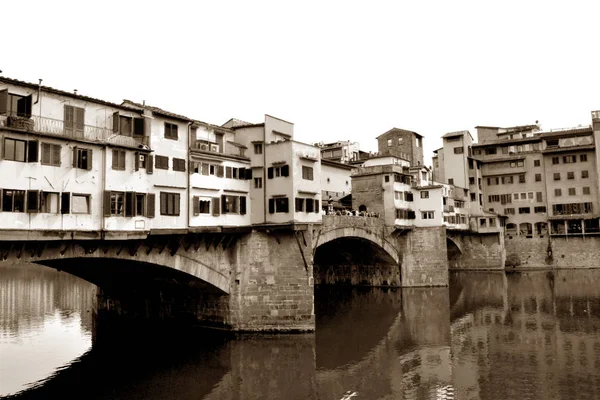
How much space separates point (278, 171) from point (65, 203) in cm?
1533

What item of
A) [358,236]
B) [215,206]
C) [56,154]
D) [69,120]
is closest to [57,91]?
[69,120]

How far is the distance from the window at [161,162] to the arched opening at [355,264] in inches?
1170

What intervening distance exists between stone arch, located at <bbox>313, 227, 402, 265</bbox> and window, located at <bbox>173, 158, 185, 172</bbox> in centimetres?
1718

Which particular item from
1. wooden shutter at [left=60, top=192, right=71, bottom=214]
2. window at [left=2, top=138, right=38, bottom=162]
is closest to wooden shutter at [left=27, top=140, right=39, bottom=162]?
window at [left=2, top=138, right=38, bottom=162]

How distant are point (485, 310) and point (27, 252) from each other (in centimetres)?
4094

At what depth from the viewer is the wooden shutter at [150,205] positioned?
2898 centimetres

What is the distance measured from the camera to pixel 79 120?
26547 millimetres

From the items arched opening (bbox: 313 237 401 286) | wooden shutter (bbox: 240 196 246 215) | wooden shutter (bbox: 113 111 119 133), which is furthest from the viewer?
arched opening (bbox: 313 237 401 286)

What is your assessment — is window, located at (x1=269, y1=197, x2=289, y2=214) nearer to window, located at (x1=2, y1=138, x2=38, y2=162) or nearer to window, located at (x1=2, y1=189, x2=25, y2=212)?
window, located at (x1=2, y1=138, x2=38, y2=162)

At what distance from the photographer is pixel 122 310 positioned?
40625mm

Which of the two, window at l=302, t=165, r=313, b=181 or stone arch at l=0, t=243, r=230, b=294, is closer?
stone arch at l=0, t=243, r=230, b=294

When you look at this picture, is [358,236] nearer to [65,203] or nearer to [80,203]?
[80,203]

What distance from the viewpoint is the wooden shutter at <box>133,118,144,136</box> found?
96.4 feet

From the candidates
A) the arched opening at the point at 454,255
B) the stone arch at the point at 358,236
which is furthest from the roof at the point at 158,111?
the arched opening at the point at 454,255
